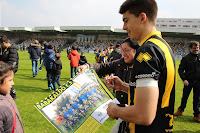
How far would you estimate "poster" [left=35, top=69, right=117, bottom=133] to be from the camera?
1.57 m

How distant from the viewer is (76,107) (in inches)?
64.0

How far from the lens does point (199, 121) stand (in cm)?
438

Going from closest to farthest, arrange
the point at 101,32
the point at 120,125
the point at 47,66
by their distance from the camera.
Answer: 1. the point at 120,125
2. the point at 47,66
3. the point at 101,32

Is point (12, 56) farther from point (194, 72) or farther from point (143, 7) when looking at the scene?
point (194, 72)

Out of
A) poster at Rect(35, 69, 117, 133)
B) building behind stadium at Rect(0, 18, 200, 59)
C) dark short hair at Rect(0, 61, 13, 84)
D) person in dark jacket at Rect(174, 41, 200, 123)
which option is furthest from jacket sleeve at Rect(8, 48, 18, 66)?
building behind stadium at Rect(0, 18, 200, 59)

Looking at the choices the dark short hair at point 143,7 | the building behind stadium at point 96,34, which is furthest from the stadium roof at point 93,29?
the dark short hair at point 143,7

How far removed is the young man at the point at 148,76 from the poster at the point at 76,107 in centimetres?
→ 36

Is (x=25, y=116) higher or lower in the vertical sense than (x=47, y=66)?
lower

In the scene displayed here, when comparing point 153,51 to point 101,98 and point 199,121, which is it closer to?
point 101,98

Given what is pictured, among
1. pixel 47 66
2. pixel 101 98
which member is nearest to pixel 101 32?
pixel 47 66

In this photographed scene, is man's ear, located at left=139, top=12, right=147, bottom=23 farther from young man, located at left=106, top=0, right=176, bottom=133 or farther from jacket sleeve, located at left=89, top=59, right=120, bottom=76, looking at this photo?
jacket sleeve, located at left=89, top=59, right=120, bottom=76

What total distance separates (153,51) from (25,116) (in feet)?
13.6

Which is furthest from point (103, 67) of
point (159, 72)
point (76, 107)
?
point (159, 72)

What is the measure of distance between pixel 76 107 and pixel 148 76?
889mm
